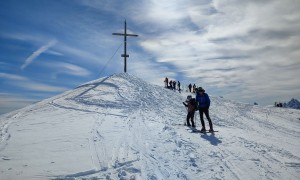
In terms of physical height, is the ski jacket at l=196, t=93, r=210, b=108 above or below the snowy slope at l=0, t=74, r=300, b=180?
above

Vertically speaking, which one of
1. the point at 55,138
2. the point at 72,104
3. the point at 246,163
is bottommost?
the point at 246,163

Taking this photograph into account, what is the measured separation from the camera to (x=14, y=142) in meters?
11.9

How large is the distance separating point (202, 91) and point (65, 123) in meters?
7.96

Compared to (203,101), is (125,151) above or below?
below

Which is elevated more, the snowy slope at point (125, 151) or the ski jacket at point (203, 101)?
the ski jacket at point (203, 101)

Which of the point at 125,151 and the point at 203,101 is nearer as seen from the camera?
the point at 125,151

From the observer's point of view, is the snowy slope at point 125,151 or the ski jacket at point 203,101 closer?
the snowy slope at point 125,151

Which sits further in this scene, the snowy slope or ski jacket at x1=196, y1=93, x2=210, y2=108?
ski jacket at x1=196, y1=93, x2=210, y2=108

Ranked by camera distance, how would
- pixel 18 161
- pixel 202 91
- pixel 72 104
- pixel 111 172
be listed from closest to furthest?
pixel 111 172 < pixel 18 161 < pixel 202 91 < pixel 72 104

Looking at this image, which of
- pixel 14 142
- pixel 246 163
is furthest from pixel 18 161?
pixel 246 163

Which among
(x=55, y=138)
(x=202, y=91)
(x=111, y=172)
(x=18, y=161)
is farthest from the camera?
(x=202, y=91)

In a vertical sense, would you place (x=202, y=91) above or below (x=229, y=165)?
above

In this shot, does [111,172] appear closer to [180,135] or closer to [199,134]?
[180,135]

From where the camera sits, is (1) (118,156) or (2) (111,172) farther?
(1) (118,156)
